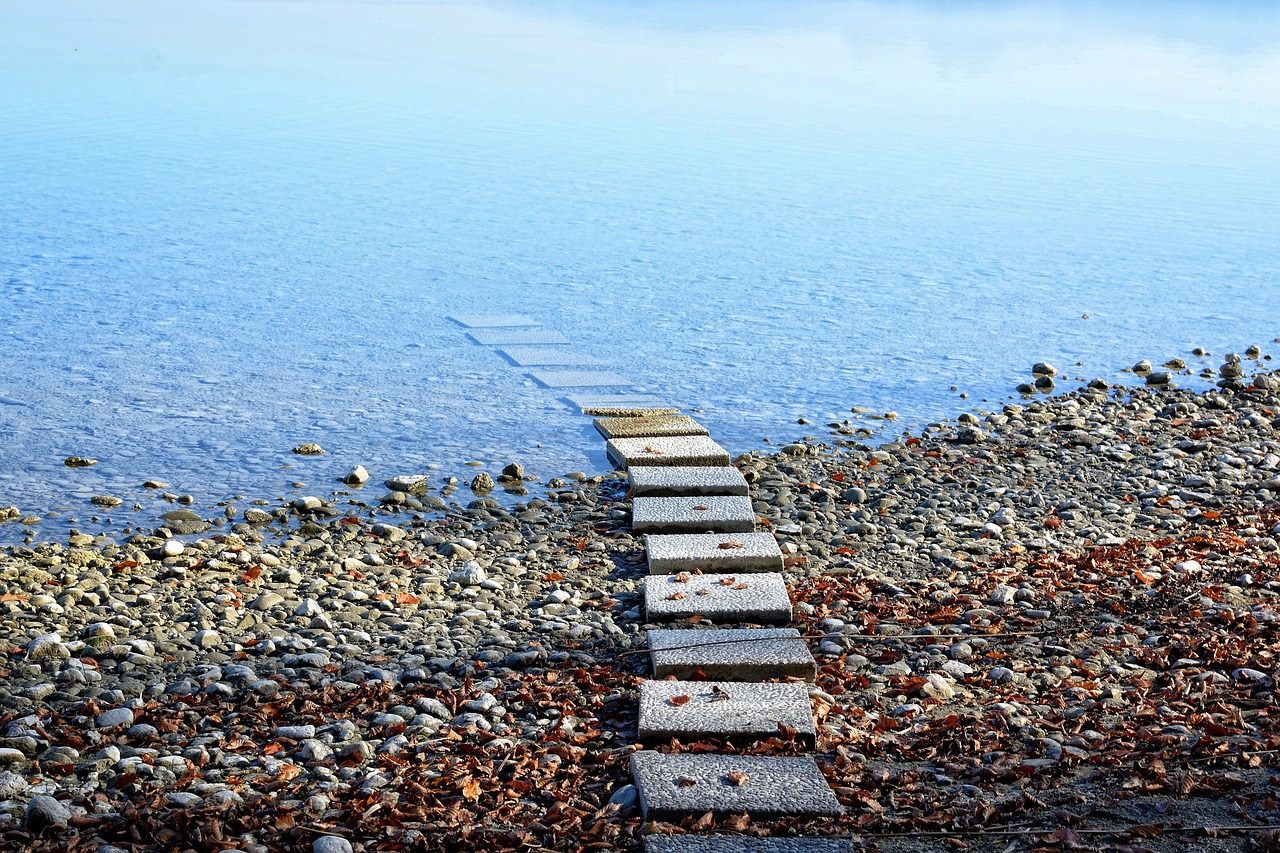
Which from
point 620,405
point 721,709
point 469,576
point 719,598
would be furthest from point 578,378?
point 721,709

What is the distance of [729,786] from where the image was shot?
3.58 m

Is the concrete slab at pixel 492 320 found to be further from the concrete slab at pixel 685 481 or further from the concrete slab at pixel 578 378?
the concrete slab at pixel 685 481

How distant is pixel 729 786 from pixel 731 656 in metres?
0.97

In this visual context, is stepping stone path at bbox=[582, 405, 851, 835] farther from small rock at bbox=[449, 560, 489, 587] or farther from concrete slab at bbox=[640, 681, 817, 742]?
small rock at bbox=[449, 560, 489, 587]

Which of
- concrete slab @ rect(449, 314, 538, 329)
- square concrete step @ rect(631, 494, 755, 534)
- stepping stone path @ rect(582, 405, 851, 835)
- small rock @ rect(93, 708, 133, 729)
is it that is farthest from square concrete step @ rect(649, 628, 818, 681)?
concrete slab @ rect(449, 314, 538, 329)

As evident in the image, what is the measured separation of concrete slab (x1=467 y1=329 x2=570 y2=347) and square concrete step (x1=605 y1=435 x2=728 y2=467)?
273cm

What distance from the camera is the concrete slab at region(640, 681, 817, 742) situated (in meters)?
3.99

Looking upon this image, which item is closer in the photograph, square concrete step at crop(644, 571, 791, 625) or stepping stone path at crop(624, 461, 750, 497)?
square concrete step at crop(644, 571, 791, 625)

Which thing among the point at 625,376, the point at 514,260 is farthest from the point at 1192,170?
the point at 625,376

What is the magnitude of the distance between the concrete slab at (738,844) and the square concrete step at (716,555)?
2.35 m

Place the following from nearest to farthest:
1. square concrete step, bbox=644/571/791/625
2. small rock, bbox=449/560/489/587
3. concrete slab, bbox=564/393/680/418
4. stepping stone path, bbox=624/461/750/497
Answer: square concrete step, bbox=644/571/791/625, small rock, bbox=449/560/489/587, stepping stone path, bbox=624/461/750/497, concrete slab, bbox=564/393/680/418

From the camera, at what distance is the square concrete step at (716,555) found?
222 inches

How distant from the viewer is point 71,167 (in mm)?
17406

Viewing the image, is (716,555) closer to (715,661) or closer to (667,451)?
(715,661)
